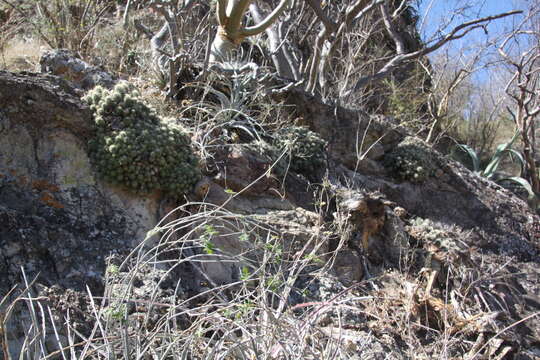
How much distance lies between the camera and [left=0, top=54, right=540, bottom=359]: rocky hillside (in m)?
2.72

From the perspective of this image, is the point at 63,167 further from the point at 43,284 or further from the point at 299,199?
the point at 299,199

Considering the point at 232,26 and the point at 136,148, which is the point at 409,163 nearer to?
the point at 232,26

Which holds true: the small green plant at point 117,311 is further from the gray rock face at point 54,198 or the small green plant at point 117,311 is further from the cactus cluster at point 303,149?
the cactus cluster at point 303,149

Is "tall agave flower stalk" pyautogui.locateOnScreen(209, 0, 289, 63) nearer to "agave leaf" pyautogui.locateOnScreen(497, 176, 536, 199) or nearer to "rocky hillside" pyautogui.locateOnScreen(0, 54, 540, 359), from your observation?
"rocky hillside" pyautogui.locateOnScreen(0, 54, 540, 359)

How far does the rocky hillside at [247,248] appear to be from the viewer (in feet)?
8.92

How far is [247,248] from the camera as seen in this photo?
11.2ft

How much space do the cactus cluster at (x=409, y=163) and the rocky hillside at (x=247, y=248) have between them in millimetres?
20

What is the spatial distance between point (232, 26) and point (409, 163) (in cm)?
272

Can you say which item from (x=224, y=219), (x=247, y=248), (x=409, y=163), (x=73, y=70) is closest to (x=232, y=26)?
(x=73, y=70)

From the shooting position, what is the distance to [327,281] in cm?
446

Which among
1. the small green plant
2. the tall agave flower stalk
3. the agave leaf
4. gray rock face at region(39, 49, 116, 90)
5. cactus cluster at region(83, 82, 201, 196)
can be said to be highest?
the tall agave flower stalk

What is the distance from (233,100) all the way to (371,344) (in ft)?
9.33

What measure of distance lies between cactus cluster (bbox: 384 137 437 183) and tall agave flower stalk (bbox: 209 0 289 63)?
7.26ft

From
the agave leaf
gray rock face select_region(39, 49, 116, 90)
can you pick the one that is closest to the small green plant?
gray rock face select_region(39, 49, 116, 90)
